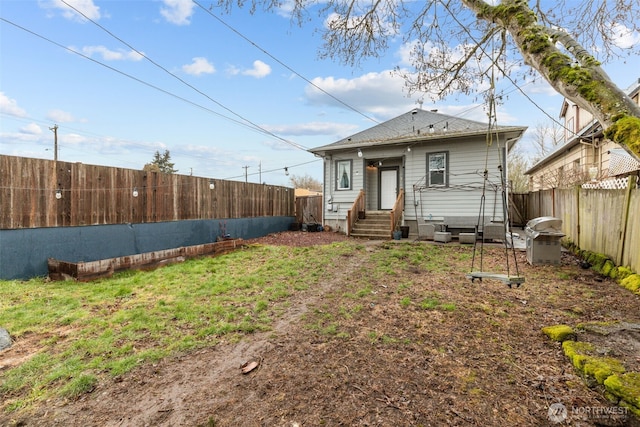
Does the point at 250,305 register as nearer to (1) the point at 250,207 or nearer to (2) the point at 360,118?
(1) the point at 250,207

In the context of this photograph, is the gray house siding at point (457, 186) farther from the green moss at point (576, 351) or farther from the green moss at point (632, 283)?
the green moss at point (576, 351)

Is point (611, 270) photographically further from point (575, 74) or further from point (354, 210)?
point (354, 210)

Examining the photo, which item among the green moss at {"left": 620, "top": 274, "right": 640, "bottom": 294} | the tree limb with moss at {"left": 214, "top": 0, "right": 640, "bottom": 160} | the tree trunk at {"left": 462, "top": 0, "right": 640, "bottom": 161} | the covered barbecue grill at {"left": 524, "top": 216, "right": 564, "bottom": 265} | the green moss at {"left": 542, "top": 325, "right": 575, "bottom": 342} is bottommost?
the green moss at {"left": 542, "top": 325, "right": 575, "bottom": 342}

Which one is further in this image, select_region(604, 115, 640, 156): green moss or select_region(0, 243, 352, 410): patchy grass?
select_region(0, 243, 352, 410): patchy grass

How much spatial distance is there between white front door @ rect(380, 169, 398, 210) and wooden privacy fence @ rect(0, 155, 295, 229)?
6.17m

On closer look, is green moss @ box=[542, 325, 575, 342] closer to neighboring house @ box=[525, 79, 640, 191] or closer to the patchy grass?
the patchy grass

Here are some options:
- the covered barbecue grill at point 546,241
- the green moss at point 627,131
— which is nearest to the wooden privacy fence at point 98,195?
the green moss at point 627,131

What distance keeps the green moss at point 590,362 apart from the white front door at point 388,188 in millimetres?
10317

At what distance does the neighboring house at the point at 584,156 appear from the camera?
8298mm

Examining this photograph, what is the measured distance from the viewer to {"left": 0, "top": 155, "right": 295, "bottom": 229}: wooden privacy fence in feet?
19.7

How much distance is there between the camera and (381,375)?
2.50m

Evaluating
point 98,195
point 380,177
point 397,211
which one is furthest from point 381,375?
point 380,177

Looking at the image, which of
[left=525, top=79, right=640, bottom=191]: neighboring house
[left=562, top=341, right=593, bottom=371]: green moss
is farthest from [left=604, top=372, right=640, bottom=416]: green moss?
[left=525, top=79, right=640, bottom=191]: neighboring house

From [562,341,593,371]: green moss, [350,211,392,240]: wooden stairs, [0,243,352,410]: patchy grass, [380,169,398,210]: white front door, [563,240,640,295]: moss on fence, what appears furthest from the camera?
Answer: [380,169,398,210]: white front door
